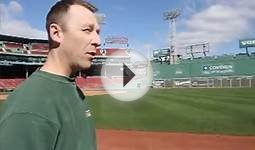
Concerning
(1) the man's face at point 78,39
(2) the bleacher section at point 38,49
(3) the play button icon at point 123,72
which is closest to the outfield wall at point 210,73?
(3) the play button icon at point 123,72

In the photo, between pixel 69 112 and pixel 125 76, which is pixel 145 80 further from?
pixel 69 112

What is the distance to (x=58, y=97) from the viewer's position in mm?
1607

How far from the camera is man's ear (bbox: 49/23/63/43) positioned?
5.57 feet

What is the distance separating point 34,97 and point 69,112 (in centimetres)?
16

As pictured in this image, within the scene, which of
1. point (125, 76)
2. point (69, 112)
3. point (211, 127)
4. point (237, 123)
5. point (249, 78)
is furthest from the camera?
point (125, 76)

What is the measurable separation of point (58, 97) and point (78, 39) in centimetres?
26

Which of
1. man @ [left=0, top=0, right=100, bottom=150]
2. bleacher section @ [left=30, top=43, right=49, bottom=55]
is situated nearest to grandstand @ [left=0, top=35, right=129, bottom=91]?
bleacher section @ [left=30, top=43, right=49, bottom=55]

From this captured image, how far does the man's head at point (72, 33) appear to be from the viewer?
170 centimetres

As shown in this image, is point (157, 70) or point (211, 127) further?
point (157, 70)

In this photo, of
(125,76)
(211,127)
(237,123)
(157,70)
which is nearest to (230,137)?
(211,127)

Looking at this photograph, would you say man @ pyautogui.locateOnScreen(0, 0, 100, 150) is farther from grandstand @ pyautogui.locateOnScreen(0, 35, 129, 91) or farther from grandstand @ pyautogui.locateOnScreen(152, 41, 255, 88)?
grandstand @ pyautogui.locateOnScreen(152, 41, 255, 88)

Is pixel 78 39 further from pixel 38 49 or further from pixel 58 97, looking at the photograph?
pixel 38 49

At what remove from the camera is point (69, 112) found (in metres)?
1.62

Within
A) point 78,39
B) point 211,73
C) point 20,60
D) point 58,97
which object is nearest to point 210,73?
point 211,73
